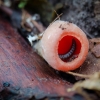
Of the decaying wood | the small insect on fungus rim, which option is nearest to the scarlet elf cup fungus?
the small insect on fungus rim

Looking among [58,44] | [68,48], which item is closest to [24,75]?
[58,44]

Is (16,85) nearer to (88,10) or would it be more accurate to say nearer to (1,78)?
(1,78)

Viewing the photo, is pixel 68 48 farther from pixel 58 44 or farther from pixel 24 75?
pixel 24 75

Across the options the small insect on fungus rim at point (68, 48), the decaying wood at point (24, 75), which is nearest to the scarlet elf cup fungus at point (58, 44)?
the small insect on fungus rim at point (68, 48)

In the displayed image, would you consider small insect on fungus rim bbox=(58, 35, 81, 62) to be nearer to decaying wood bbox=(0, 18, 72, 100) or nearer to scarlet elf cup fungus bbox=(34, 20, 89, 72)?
scarlet elf cup fungus bbox=(34, 20, 89, 72)

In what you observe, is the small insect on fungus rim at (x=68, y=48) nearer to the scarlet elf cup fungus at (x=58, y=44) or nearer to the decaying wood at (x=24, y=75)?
the scarlet elf cup fungus at (x=58, y=44)


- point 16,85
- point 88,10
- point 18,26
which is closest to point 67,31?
point 16,85
